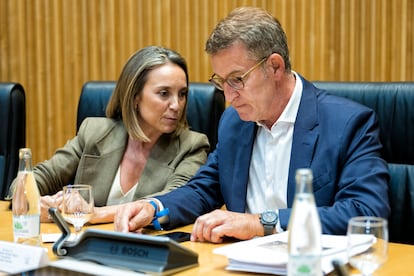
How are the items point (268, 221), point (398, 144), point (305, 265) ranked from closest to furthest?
point (305, 265)
point (268, 221)
point (398, 144)

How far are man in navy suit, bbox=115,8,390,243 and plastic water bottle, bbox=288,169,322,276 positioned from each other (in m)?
0.65

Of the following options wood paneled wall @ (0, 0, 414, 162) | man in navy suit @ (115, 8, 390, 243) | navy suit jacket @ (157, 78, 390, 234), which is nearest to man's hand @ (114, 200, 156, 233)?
man in navy suit @ (115, 8, 390, 243)

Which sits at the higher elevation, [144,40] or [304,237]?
[144,40]

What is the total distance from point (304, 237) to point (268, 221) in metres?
0.71

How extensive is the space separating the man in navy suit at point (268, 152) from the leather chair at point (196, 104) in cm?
36

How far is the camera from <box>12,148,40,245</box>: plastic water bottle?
2037mm

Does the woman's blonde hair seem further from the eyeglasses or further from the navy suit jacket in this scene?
the eyeglasses

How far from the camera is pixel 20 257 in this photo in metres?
1.87

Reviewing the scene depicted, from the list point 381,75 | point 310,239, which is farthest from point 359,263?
point 381,75

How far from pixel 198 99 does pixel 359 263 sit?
1.66 metres

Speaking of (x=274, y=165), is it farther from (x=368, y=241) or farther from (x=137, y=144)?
(x=368, y=241)

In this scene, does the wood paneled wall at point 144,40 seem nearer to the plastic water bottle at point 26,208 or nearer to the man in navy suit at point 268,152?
the man in navy suit at point 268,152

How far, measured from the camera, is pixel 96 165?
10.5 feet

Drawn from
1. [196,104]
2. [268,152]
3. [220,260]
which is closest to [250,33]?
[268,152]
